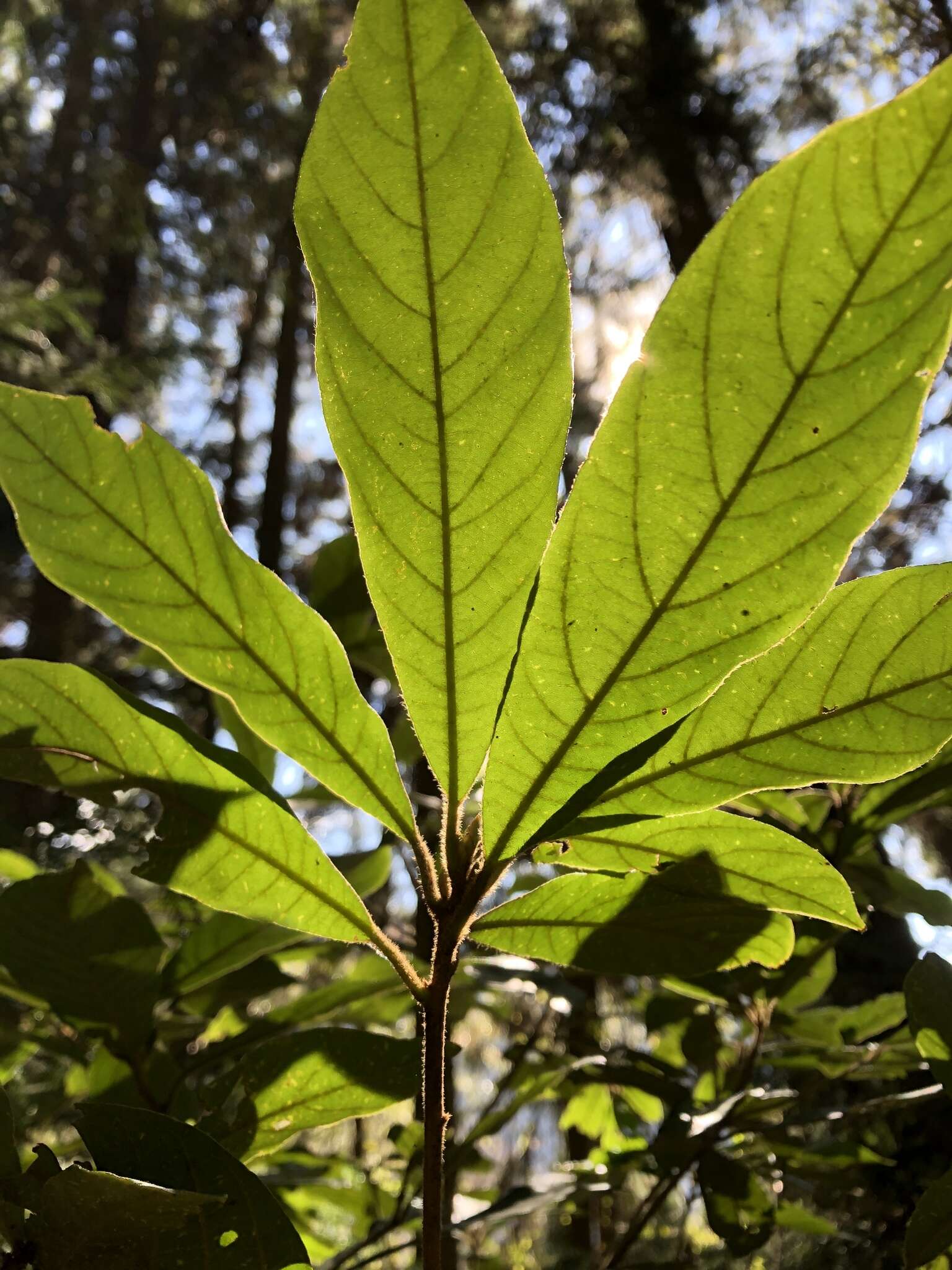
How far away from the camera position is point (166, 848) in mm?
575

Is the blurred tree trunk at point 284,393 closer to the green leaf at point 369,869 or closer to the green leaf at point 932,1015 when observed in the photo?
the green leaf at point 369,869

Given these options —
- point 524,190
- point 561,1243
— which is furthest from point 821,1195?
point 561,1243

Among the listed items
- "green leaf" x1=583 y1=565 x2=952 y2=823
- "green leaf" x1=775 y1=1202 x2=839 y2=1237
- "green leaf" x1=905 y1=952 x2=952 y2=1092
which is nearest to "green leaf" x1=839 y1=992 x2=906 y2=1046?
"green leaf" x1=775 y1=1202 x2=839 y2=1237

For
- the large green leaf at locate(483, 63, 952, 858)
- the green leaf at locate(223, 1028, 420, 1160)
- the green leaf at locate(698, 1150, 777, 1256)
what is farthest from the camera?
the green leaf at locate(698, 1150, 777, 1256)

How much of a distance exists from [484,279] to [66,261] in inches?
339

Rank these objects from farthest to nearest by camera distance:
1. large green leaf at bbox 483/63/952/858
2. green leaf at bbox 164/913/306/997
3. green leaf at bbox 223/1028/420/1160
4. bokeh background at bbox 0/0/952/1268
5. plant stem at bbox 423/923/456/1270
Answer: bokeh background at bbox 0/0/952/1268 < green leaf at bbox 164/913/306/997 < green leaf at bbox 223/1028/420/1160 < plant stem at bbox 423/923/456/1270 < large green leaf at bbox 483/63/952/858

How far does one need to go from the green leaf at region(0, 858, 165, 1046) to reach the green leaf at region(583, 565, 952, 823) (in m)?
0.49

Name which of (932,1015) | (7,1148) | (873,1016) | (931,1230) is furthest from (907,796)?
(7,1148)

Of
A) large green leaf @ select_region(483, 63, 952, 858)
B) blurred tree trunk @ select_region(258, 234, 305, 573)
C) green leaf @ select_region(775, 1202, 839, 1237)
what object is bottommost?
green leaf @ select_region(775, 1202, 839, 1237)

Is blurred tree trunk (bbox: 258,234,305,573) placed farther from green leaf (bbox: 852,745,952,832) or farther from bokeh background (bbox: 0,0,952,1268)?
green leaf (bbox: 852,745,952,832)

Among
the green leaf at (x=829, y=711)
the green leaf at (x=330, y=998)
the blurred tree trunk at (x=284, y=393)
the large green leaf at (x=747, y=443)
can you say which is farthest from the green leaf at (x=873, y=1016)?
the blurred tree trunk at (x=284, y=393)

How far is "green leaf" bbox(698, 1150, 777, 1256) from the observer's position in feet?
3.90

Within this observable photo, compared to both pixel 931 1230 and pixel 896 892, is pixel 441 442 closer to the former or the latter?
pixel 931 1230

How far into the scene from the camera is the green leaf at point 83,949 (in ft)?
2.55
